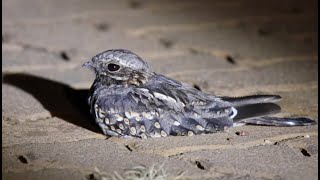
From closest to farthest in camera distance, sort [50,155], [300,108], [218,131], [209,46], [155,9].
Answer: [50,155] < [218,131] < [300,108] < [209,46] < [155,9]

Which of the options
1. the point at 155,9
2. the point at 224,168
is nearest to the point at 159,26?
the point at 155,9

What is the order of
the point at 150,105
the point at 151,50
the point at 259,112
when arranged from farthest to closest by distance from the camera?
the point at 151,50
the point at 259,112
the point at 150,105

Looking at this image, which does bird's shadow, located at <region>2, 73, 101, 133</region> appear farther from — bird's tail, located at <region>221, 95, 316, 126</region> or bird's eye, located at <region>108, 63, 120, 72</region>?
bird's tail, located at <region>221, 95, 316, 126</region>

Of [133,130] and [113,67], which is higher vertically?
[113,67]

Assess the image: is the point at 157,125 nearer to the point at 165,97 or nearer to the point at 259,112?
the point at 165,97

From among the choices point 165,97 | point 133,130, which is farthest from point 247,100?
point 133,130

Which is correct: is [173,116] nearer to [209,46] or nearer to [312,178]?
[312,178]

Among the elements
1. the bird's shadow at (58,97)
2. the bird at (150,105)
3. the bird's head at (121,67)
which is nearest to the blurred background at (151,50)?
the bird's shadow at (58,97)

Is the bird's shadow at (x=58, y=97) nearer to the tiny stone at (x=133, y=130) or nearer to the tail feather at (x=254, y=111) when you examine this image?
the tiny stone at (x=133, y=130)
